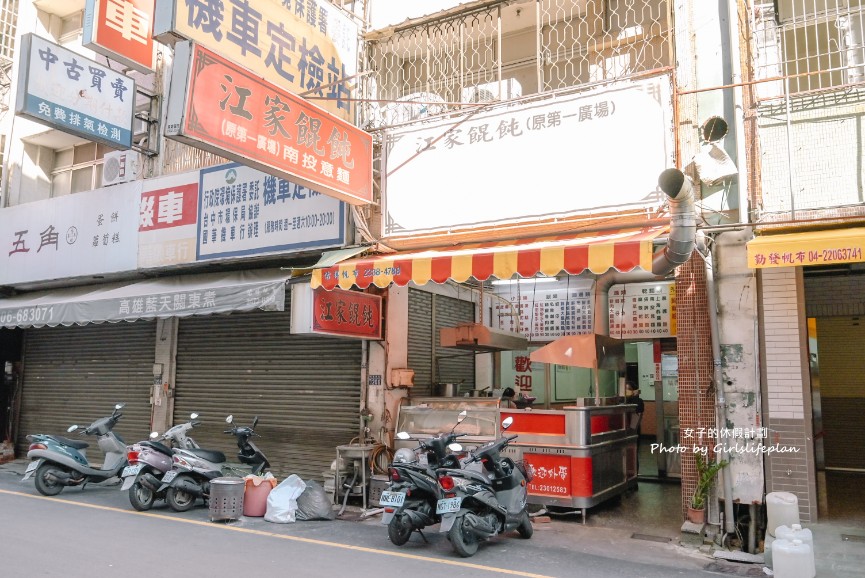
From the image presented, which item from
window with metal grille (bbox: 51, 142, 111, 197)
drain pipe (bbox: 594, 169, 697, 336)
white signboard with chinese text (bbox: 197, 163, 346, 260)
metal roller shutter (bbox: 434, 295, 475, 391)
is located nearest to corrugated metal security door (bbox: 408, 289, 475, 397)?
metal roller shutter (bbox: 434, 295, 475, 391)

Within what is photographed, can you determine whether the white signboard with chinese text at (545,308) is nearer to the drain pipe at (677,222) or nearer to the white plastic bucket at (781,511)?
the drain pipe at (677,222)

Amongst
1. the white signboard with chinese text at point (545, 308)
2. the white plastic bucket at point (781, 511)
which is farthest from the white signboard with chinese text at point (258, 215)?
the white plastic bucket at point (781, 511)

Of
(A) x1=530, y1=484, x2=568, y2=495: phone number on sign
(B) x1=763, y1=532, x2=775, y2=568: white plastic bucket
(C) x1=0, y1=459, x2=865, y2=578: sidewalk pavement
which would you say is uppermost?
(A) x1=530, y1=484, x2=568, y2=495: phone number on sign

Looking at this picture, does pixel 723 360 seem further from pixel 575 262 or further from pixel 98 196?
pixel 98 196

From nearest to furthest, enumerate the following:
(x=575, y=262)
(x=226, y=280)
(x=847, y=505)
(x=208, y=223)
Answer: (x=575, y=262) → (x=847, y=505) → (x=226, y=280) → (x=208, y=223)

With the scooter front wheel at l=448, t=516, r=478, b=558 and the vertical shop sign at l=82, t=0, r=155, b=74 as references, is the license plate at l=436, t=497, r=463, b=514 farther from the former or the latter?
the vertical shop sign at l=82, t=0, r=155, b=74

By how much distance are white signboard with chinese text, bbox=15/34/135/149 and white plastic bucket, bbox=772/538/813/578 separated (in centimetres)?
1152

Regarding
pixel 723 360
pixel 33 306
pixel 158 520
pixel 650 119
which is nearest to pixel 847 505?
pixel 723 360

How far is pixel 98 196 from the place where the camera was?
13.5 meters

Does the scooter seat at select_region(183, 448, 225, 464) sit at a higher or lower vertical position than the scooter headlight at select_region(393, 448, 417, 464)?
lower

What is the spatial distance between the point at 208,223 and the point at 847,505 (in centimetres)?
1072

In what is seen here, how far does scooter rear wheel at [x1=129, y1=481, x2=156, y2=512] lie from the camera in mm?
9219

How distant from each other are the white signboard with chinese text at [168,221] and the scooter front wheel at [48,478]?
391cm

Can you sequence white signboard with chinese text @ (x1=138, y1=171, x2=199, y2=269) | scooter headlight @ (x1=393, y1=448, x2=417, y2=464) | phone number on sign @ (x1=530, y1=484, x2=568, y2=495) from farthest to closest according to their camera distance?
1. white signboard with chinese text @ (x1=138, y1=171, x2=199, y2=269)
2. phone number on sign @ (x1=530, y1=484, x2=568, y2=495)
3. scooter headlight @ (x1=393, y1=448, x2=417, y2=464)
